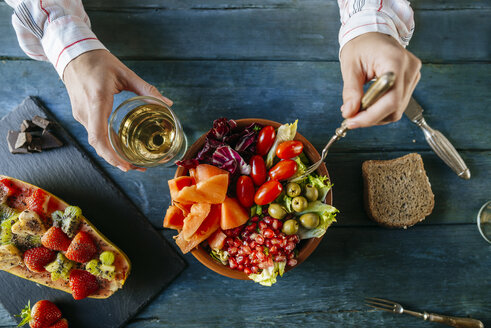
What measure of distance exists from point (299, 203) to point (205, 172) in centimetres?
31

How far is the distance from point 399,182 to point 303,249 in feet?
1.65

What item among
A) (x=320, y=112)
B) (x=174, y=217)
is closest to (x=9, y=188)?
(x=174, y=217)

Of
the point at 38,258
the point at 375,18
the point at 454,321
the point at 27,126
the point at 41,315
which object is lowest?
the point at 454,321

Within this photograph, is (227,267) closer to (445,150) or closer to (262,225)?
(262,225)

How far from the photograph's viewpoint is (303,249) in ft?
3.56

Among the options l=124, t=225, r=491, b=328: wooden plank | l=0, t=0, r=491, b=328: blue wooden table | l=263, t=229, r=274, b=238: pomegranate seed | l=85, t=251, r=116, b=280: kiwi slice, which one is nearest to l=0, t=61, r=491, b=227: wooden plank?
l=0, t=0, r=491, b=328: blue wooden table

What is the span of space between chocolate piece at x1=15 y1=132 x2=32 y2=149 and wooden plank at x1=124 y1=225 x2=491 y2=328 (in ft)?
→ 2.61

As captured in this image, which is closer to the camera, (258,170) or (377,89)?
(377,89)

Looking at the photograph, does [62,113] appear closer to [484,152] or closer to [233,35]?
[233,35]

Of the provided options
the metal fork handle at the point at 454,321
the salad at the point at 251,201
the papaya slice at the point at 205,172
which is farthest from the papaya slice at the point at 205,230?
the metal fork handle at the point at 454,321

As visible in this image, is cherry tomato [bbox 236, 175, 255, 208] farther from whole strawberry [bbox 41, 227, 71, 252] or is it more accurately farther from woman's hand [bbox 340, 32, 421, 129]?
whole strawberry [bbox 41, 227, 71, 252]

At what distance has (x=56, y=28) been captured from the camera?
3.64 ft

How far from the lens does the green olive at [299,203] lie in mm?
1018

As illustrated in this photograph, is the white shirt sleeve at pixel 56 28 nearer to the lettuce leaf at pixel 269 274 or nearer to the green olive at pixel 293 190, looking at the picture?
the green olive at pixel 293 190
